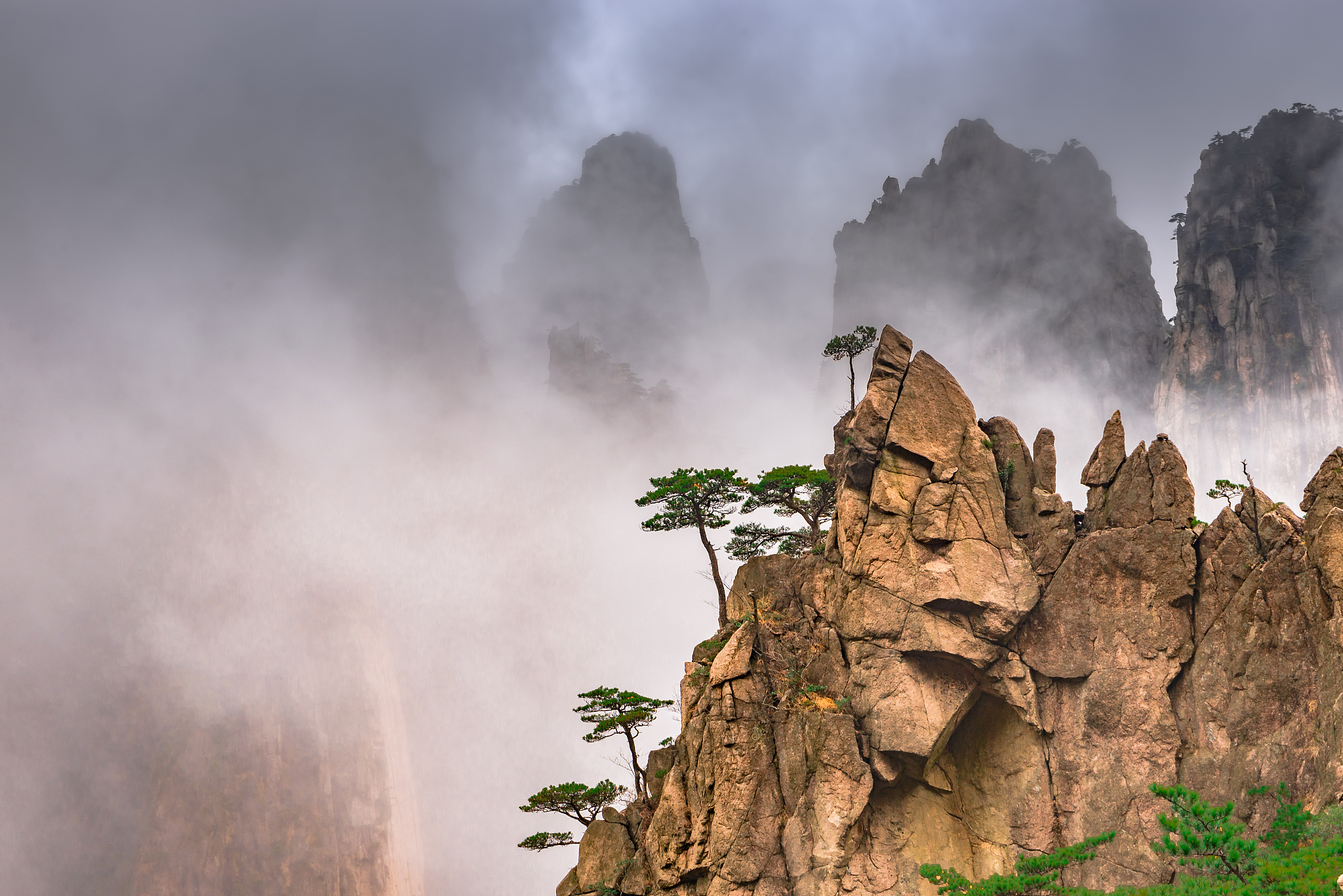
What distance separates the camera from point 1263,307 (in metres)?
66.4

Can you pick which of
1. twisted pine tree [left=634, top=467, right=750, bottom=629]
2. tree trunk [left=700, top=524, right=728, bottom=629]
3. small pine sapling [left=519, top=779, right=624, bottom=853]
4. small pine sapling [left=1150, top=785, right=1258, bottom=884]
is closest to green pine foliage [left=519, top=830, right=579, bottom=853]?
small pine sapling [left=519, top=779, right=624, bottom=853]

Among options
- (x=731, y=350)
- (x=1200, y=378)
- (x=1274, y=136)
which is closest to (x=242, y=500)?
(x=731, y=350)

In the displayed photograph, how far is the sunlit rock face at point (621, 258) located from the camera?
146625 mm

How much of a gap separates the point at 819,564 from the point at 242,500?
11060cm

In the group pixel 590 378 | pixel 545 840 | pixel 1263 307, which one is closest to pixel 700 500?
pixel 545 840

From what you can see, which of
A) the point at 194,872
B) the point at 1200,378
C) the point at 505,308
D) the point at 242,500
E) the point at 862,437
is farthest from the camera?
the point at 505,308

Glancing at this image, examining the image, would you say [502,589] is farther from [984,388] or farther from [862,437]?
[862,437]

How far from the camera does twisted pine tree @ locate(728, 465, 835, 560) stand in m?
30.1

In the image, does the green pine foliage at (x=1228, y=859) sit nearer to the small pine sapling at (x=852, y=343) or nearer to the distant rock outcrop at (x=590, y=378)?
the small pine sapling at (x=852, y=343)

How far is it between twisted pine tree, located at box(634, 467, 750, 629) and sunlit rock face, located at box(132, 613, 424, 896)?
238ft

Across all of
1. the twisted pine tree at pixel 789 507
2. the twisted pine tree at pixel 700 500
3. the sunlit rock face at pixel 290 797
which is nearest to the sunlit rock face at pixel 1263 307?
the twisted pine tree at pixel 789 507

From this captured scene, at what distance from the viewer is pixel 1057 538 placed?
24.5m

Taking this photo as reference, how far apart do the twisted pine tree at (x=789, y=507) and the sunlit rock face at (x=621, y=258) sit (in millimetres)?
112102

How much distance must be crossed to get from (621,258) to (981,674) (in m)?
137
